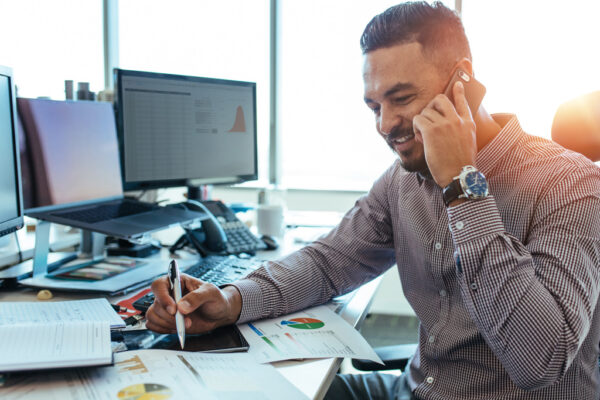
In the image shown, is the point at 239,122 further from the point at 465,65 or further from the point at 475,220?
the point at 475,220

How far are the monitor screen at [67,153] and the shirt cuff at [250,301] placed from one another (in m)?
0.64

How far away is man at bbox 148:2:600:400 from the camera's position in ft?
2.75

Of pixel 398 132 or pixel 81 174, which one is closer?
pixel 398 132

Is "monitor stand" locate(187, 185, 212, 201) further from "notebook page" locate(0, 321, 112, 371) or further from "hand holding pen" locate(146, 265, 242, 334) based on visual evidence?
"notebook page" locate(0, 321, 112, 371)

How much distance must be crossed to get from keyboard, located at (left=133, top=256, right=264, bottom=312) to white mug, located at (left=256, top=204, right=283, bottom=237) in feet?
1.23

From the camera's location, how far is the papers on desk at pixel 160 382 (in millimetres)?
665

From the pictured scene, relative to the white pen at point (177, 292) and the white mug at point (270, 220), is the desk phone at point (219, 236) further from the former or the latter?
the white pen at point (177, 292)

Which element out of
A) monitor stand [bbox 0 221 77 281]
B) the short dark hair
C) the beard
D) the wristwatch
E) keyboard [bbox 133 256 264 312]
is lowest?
keyboard [bbox 133 256 264 312]

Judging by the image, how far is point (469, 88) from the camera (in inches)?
40.8

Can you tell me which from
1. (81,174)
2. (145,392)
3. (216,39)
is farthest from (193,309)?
(216,39)

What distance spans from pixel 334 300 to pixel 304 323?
0.19 m

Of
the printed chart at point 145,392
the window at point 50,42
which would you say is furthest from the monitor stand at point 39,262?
the window at point 50,42

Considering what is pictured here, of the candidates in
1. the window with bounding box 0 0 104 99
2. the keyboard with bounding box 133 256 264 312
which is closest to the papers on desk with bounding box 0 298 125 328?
the keyboard with bounding box 133 256 264 312

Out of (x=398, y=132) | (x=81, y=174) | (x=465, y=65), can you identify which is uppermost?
(x=465, y=65)
